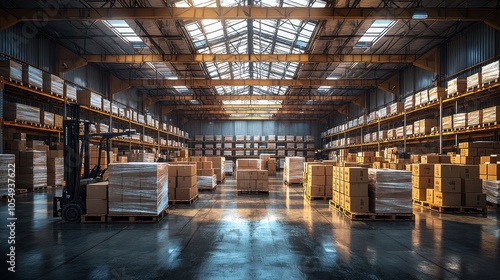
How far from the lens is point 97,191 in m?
6.84

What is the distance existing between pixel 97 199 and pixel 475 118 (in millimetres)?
11140

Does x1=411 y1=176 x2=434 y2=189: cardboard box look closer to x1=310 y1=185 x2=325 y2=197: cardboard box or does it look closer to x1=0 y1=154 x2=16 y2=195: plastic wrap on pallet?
x1=310 y1=185 x2=325 y2=197: cardboard box

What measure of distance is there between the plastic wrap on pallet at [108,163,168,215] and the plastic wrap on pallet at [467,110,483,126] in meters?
9.86

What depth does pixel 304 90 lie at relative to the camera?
2403 cm

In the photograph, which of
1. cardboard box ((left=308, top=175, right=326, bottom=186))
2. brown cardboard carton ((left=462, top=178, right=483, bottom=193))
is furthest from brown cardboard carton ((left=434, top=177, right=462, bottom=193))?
cardboard box ((left=308, top=175, right=326, bottom=186))

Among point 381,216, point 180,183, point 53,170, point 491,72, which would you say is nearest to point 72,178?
point 180,183

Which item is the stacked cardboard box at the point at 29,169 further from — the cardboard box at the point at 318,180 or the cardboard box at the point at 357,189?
the cardboard box at the point at 357,189

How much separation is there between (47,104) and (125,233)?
35.6 feet

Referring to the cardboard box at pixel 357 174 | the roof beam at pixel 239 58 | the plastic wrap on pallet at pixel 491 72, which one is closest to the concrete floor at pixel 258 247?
the cardboard box at pixel 357 174

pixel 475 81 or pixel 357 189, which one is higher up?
pixel 475 81

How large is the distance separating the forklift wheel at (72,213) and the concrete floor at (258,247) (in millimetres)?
207

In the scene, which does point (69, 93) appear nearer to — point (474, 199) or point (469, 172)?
point (469, 172)

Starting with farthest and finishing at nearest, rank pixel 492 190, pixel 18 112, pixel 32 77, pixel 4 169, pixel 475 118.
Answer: pixel 32 77, pixel 18 112, pixel 475 118, pixel 4 169, pixel 492 190

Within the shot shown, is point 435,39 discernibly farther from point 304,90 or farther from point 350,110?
point 350,110
